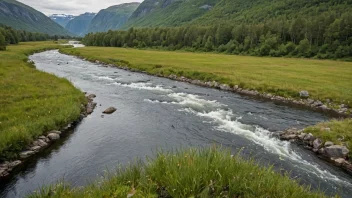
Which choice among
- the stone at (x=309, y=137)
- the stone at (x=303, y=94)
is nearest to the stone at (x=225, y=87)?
the stone at (x=303, y=94)

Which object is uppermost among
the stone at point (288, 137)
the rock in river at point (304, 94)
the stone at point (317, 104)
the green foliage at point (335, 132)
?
the green foliage at point (335, 132)

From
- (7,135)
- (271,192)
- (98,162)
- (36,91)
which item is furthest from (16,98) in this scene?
(271,192)

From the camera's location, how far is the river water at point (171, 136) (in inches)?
→ 600

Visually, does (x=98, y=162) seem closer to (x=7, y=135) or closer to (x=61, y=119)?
(x=7, y=135)

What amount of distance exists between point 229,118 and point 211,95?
11.9 meters

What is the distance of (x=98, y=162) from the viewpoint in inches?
659

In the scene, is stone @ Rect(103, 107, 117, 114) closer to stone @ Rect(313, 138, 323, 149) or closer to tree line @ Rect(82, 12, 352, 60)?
stone @ Rect(313, 138, 323, 149)

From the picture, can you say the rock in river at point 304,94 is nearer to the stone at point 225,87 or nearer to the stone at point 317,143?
the stone at point 225,87

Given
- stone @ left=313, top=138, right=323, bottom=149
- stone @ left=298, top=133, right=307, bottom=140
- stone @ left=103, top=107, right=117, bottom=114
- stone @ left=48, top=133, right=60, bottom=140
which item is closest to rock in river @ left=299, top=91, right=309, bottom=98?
stone @ left=298, top=133, right=307, bottom=140

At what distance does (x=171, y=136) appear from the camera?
21.9 metres

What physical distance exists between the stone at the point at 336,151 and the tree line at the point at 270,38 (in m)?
79.1

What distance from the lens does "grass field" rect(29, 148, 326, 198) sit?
7.66m

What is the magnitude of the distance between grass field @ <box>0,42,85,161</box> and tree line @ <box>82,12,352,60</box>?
288 feet

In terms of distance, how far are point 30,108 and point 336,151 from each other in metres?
26.6
